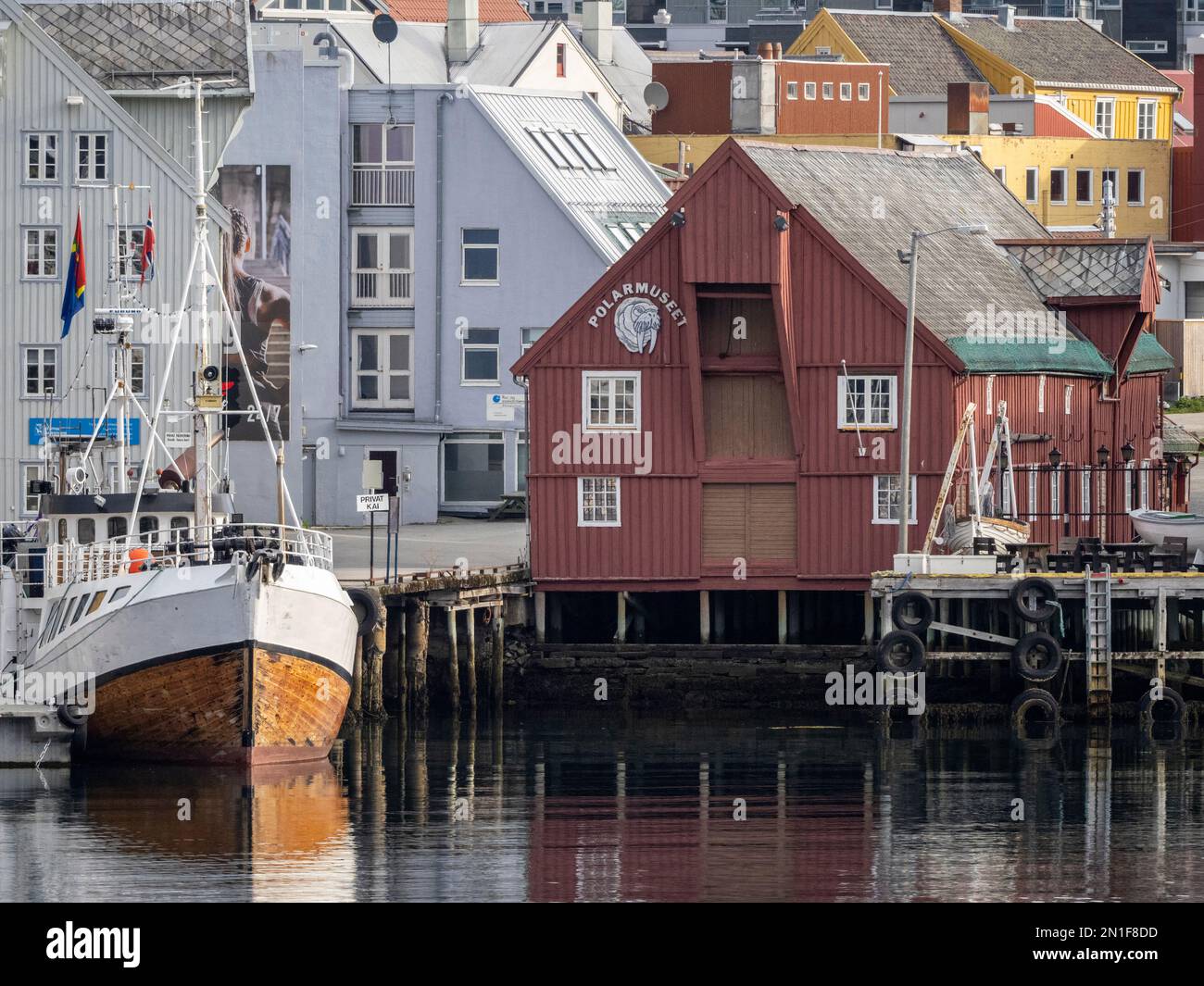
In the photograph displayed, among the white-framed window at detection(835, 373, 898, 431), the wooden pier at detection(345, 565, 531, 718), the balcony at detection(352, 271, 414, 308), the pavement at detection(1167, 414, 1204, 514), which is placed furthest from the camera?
the balcony at detection(352, 271, 414, 308)

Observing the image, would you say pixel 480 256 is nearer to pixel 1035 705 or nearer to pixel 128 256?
pixel 128 256

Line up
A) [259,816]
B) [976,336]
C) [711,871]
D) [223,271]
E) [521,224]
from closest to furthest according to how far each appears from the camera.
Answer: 1. [711,871]
2. [259,816]
3. [976,336]
4. [223,271]
5. [521,224]

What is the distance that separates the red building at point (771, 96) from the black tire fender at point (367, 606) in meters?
49.1

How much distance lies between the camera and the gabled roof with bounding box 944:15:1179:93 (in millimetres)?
116125

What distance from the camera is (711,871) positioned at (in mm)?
40438

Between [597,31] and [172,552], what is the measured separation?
60.2m

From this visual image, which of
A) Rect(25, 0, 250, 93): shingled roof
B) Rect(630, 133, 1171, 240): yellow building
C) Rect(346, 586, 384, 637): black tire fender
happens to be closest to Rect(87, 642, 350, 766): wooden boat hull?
Rect(346, 586, 384, 637): black tire fender

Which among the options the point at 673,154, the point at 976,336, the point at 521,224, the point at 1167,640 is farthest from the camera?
the point at 673,154

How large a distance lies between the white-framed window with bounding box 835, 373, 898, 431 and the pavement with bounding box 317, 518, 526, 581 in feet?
25.5

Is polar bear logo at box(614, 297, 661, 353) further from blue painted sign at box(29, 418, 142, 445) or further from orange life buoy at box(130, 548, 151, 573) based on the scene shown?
orange life buoy at box(130, 548, 151, 573)

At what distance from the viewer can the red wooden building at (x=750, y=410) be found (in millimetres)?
59719

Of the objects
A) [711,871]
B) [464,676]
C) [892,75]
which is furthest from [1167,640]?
[892,75]
